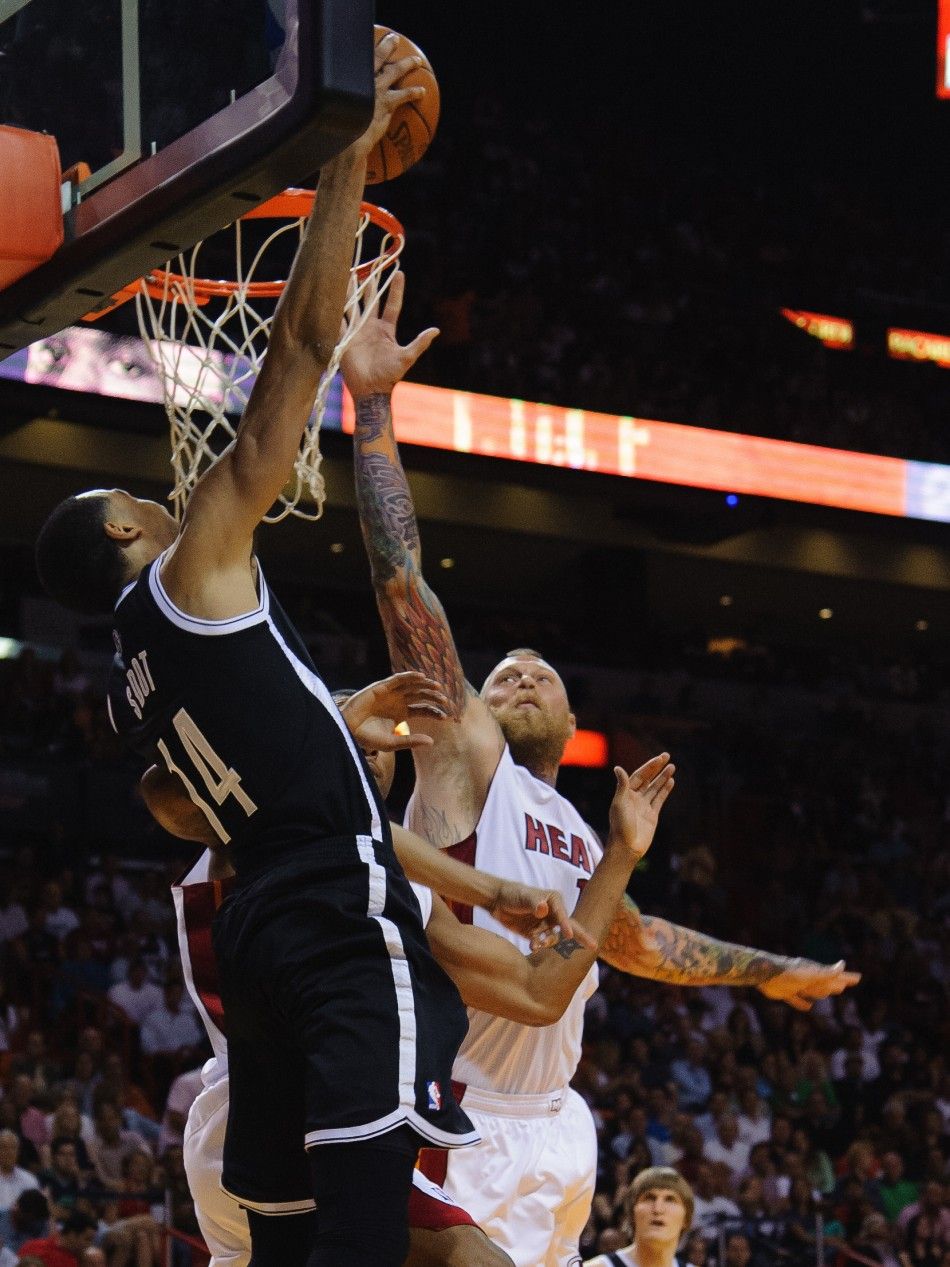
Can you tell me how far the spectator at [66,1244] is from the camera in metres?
7.68

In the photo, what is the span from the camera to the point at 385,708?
3.60 m

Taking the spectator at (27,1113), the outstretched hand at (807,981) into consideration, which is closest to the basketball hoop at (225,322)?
the outstretched hand at (807,981)

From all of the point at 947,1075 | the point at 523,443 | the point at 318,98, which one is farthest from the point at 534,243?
the point at 318,98

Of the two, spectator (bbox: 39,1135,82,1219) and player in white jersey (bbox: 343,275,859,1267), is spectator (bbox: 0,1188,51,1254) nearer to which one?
spectator (bbox: 39,1135,82,1219)

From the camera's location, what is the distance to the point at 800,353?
1720cm

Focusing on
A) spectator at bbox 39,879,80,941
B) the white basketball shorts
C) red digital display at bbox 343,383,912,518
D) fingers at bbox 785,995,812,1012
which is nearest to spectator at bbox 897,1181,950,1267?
spectator at bbox 39,879,80,941

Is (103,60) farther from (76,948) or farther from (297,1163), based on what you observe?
(76,948)

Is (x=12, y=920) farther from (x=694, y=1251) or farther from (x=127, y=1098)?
(x=694, y=1251)

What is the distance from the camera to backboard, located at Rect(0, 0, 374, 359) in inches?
116

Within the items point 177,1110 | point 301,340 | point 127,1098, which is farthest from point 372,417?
point 127,1098

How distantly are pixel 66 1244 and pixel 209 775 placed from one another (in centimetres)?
560

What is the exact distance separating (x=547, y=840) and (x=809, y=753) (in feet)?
43.5

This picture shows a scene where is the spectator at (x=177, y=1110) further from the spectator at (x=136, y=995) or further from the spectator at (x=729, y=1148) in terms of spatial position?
the spectator at (x=729, y=1148)

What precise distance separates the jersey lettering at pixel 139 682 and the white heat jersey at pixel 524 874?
1.53m
